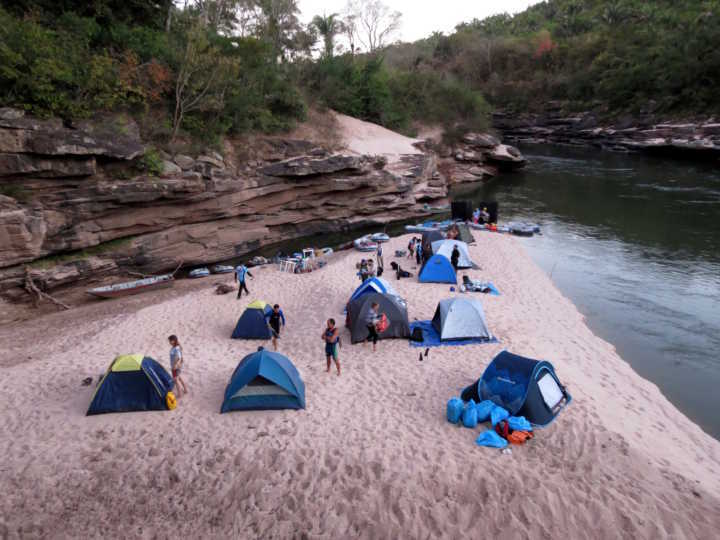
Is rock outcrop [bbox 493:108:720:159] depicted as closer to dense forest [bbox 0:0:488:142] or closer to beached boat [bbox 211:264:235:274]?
dense forest [bbox 0:0:488:142]

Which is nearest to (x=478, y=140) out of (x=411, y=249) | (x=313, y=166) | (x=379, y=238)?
(x=313, y=166)

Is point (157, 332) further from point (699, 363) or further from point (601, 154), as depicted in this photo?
point (601, 154)

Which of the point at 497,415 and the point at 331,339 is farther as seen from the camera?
the point at 331,339

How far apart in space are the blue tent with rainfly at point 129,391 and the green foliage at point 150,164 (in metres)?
12.7

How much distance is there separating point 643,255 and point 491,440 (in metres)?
18.4

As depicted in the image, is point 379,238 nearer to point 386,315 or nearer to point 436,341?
point 386,315

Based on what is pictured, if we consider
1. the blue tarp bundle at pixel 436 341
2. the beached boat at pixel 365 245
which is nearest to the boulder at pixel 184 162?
the beached boat at pixel 365 245

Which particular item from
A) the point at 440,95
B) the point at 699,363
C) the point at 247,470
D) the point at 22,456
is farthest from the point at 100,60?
the point at 440,95

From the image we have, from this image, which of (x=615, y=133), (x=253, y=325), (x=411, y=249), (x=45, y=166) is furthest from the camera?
(x=615, y=133)

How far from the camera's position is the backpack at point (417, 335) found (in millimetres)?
11133

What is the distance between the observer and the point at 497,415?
24.6ft

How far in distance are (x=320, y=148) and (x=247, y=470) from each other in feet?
72.2

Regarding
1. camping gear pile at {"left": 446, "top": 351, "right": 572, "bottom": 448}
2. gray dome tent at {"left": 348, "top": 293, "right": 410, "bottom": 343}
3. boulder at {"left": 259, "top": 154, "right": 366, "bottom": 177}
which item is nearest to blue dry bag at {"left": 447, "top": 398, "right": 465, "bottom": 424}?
camping gear pile at {"left": 446, "top": 351, "right": 572, "bottom": 448}

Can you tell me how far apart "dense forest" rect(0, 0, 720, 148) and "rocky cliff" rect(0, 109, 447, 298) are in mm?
1785
